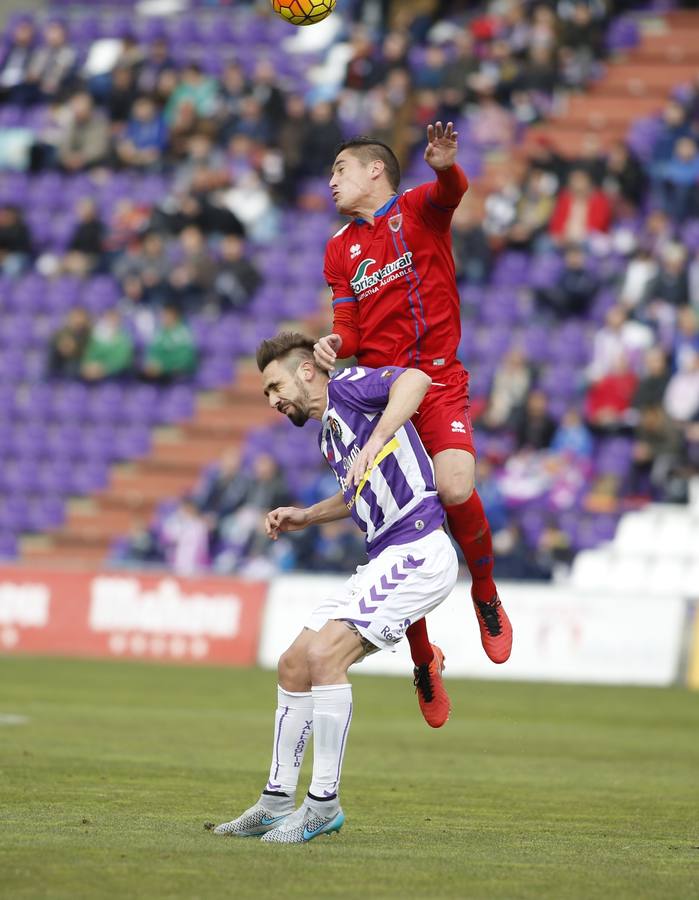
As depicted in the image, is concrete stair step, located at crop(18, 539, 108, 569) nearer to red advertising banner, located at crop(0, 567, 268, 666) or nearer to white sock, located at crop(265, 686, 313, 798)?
red advertising banner, located at crop(0, 567, 268, 666)

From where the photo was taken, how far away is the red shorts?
8.19 m

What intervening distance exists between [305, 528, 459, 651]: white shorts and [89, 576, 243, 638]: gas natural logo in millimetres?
12413

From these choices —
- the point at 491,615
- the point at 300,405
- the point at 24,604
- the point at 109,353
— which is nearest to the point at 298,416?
the point at 300,405

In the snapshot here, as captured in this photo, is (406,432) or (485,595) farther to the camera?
(485,595)

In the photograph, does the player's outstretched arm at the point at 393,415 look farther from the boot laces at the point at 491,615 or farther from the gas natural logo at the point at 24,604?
the gas natural logo at the point at 24,604

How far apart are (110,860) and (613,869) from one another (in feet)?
6.11

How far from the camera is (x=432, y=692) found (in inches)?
323

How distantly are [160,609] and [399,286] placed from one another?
39.2 feet

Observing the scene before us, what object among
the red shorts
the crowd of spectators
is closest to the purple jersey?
the red shorts

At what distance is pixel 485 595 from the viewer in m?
8.70

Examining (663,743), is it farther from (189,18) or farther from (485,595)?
(189,18)

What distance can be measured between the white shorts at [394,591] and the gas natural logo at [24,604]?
1353cm

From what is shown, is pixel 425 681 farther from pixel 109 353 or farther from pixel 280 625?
pixel 109 353

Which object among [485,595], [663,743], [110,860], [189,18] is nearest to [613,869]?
[110,860]
